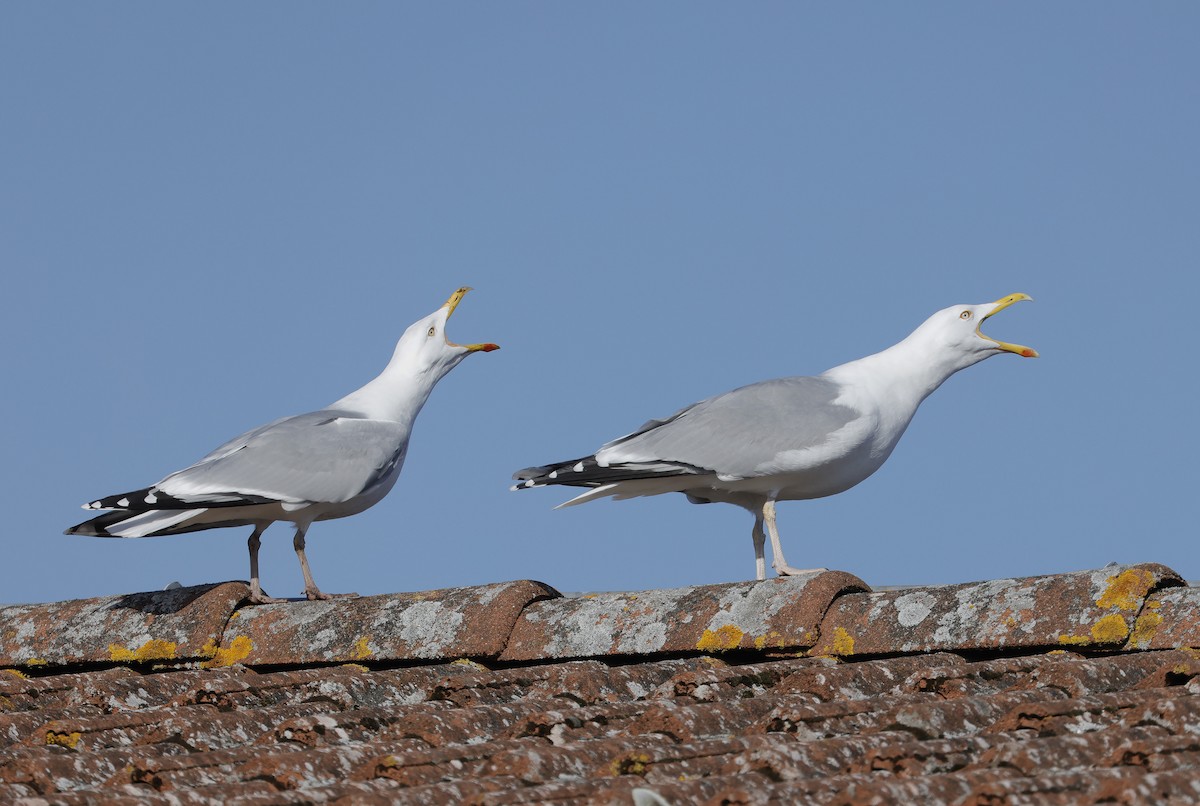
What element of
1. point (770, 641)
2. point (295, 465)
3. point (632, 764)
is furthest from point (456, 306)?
point (632, 764)

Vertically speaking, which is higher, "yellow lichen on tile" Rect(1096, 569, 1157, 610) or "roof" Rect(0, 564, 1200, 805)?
"roof" Rect(0, 564, 1200, 805)

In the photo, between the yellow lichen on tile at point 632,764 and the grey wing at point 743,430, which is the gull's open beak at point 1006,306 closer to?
the grey wing at point 743,430

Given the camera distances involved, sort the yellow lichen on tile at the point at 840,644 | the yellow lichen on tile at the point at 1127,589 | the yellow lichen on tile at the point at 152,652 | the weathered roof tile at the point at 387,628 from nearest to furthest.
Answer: the yellow lichen on tile at the point at 1127,589 < the yellow lichen on tile at the point at 840,644 < the weathered roof tile at the point at 387,628 < the yellow lichen on tile at the point at 152,652

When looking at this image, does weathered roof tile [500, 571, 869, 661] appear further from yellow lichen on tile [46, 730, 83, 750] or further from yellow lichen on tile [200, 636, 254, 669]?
yellow lichen on tile [46, 730, 83, 750]

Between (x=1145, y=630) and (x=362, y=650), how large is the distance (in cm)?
269

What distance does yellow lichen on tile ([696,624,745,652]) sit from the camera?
17.7ft

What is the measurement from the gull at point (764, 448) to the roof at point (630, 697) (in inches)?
67.6

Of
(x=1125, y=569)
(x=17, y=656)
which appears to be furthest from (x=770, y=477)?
(x=17, y=656)

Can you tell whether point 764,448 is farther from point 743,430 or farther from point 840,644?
point 840,644

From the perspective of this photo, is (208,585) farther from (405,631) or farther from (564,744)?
(564,744)

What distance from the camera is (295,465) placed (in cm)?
813

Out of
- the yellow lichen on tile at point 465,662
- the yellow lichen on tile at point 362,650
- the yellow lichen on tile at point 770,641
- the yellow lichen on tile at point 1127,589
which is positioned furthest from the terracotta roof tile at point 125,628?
the yellow lichen on tile at point 1127,589

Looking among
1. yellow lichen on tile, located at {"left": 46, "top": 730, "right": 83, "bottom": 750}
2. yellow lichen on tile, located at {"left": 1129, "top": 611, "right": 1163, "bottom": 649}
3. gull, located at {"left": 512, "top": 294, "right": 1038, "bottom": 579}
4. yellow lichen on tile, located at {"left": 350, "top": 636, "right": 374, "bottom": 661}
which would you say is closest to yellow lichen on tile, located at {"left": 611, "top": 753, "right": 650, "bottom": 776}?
yellow lichen on tile, located at {"left": 46, "top": 730, "right": 83, "bottom": 750}

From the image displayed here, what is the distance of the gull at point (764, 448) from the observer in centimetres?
760
